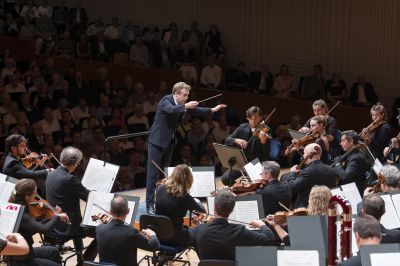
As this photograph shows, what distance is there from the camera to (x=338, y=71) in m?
16.4

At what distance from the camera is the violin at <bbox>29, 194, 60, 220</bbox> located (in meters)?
7.88

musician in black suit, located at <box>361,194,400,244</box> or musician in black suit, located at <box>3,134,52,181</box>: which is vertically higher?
musician in black suit, located at <box>3,134,52,181</box>

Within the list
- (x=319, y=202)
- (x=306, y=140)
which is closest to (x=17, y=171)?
(x=306, y=140)

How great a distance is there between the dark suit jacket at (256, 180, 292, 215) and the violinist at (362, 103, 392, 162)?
266 centimetres

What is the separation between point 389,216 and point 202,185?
237cm

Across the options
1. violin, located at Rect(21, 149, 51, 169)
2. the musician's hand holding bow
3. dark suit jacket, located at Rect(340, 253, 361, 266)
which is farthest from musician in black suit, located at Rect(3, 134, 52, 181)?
dark suit jacket, located at Rect(340, 253, 361, 266)

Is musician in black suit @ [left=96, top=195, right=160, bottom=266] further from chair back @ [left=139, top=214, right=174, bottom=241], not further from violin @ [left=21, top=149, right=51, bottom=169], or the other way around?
violin @ [left=21, top=149, right=51, bottom=169]

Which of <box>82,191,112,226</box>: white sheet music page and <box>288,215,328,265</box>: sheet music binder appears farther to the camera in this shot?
<box>82,191,112,226</box>: white sheet music page

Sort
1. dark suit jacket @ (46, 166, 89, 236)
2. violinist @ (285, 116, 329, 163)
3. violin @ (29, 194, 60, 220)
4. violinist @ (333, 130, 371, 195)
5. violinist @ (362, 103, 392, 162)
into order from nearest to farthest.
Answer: violin @ (29, 194, 60, 220)
dark suit jacket @ (46, 166, 89, 236)
violinist @ (333, 130, 371, 195)
violinist @ (285, 116, 329, 163)
violinist @ (362, 103, 392, 162)

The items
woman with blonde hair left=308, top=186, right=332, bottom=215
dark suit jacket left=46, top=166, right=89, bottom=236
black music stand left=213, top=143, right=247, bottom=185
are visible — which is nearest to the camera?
woman with blonde hair left=308, top=186, right=332, bottom=215

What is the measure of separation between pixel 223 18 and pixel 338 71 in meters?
2.98

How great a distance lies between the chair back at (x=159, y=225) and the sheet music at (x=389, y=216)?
6.28ft

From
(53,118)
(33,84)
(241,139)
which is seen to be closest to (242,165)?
(241,139)

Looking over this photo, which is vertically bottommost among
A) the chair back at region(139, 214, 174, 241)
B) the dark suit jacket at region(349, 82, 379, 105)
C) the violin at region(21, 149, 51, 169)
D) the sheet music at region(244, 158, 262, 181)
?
the chair back at region(139, 214, 174, 241)
